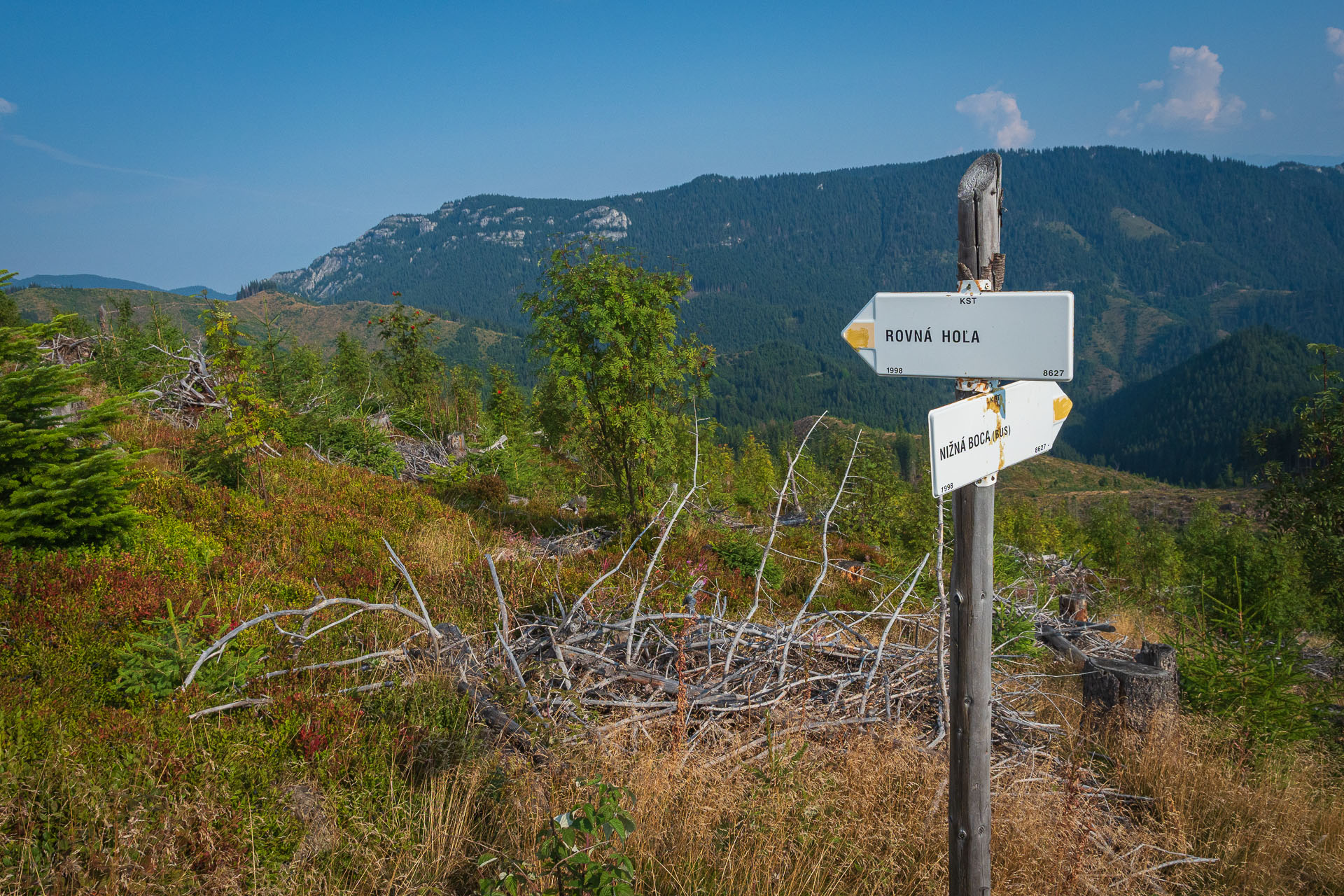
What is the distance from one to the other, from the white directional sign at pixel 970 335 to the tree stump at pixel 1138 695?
3.26 meters

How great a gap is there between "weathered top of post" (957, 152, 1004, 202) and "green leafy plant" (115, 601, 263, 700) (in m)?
4.37

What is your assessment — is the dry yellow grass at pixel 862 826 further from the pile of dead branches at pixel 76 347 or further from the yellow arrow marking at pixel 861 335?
the pile of dead branches at pixel 76 347


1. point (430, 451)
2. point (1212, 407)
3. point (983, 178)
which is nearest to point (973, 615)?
point (983, 178)

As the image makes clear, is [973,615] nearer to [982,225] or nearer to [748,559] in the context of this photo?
[982,225]

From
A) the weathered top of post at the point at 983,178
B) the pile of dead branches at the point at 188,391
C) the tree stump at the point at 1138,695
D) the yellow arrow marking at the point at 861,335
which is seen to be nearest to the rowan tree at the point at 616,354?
the tree stump at the point at 1138,695

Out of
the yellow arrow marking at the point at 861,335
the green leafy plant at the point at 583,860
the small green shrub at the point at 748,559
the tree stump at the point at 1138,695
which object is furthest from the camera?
the small green shrub at the point at 748,559

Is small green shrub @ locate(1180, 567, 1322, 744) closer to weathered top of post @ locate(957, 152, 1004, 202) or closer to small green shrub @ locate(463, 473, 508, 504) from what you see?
weathered top of post @ locate(957, 152, 1004, 202)

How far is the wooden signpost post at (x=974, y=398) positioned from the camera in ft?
6.40

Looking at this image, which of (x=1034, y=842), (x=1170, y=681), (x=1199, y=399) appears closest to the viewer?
(x=1034, y=842)

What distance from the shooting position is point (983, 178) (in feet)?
6.99

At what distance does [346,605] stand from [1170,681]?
5921 millimetres

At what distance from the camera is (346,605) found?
5.29 meters

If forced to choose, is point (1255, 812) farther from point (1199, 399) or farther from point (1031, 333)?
point (1199, 399)

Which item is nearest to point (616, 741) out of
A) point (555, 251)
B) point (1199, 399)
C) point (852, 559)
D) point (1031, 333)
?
point (1031, 333)
